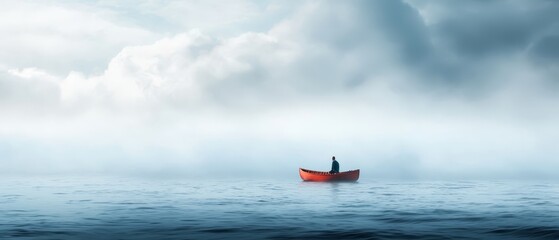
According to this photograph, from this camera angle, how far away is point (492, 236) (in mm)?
23672

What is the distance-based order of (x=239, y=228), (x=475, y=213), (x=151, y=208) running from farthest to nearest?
(x=151, y=208) < (x=475, y=213) < (x=239, y=228)

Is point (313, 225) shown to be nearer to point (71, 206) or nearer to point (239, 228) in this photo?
point (239, 228)

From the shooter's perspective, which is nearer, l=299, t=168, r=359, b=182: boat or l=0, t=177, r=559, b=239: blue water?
l=0, t=177, r=559, b=239: blue water

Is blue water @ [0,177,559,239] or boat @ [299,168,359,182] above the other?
boat @ [299,168,359,182]

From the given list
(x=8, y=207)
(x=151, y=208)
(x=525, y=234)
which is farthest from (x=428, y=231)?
(x=8, y=207)

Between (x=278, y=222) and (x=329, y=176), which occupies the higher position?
(x=329, y=176)

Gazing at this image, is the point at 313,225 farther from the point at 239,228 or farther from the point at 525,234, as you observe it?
the point at 525,234

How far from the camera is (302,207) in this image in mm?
37531

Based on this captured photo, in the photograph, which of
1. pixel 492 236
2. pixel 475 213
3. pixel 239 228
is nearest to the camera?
pixel 492 236

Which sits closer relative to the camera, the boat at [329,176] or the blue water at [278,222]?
the blue water at [278,222]

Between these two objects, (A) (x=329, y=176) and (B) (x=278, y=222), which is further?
(A) (x=329, y=176)

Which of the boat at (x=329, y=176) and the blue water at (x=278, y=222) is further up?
the boat at (x=329, y=176)

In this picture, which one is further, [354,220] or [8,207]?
[8,207]

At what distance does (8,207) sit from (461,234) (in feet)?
88.5
